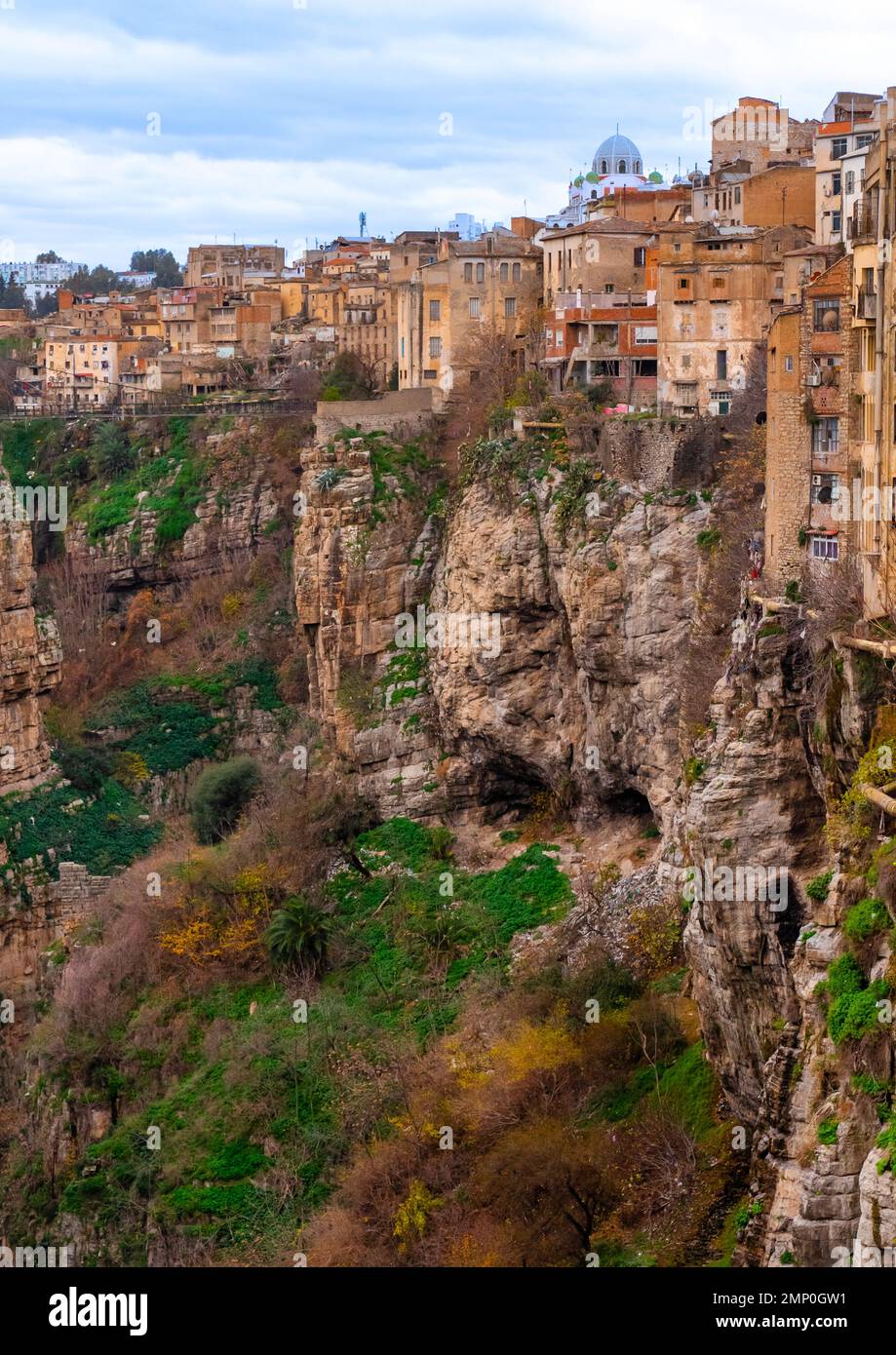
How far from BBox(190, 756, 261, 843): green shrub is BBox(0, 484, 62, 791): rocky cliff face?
3.87 metres

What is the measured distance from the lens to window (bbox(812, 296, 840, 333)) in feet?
89.0

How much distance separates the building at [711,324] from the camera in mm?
38812

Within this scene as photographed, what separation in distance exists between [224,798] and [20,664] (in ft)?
17.0

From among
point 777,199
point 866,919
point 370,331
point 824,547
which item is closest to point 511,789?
point 777,199

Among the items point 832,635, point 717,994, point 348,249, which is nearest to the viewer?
point 832,635

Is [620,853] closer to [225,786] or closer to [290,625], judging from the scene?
[225,786]

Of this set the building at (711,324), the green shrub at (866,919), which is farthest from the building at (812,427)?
the building at (711,324)

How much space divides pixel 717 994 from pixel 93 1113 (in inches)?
567

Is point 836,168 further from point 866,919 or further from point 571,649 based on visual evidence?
point 866,919

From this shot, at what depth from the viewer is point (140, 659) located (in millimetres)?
56781

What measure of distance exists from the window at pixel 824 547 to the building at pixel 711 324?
443 inches

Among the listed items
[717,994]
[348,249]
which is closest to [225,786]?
[717,994]

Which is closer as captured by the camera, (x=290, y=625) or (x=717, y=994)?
(x=717, y=994)

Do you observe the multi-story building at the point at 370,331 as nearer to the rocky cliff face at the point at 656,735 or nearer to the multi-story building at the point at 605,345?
the multi-story building at the point at 605,345
